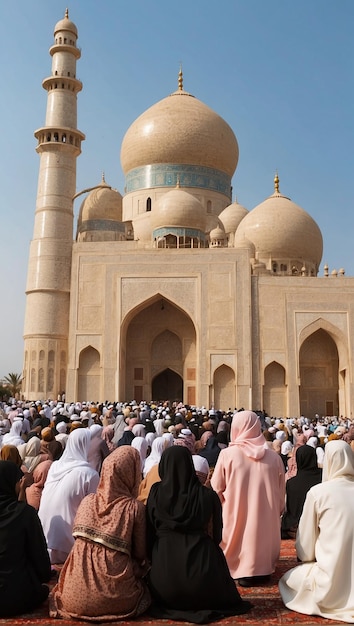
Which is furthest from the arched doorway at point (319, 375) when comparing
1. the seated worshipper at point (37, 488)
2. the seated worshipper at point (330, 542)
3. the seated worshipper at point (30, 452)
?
the seated worshipper at point (330, 542)

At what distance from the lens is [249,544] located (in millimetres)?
3680

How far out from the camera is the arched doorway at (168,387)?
23453 millimetres

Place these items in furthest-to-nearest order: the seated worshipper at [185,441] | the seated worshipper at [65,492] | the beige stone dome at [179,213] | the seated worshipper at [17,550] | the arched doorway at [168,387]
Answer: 1. the arched doorway at [168,387]
2. the beige stone dome at [179,213]
3. the seated worshipper at [185,441]
4. the seated worshipper at [65,492]
5. the seated worshipper at [17,550]

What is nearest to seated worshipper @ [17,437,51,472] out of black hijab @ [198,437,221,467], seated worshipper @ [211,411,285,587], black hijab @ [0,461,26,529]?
seated worshipper @ [211,411,285,587]

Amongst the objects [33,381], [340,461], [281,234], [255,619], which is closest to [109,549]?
[255,619]

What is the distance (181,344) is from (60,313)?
14.4 ft

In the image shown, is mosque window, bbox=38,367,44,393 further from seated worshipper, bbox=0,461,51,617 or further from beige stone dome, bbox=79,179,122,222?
seated worshipper, bbox=0,461,51,617

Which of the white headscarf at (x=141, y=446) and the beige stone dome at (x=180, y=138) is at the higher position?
the beige stone dome at (x=180, y=138)

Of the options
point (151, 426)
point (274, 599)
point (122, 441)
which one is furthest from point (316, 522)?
point (151, 426)

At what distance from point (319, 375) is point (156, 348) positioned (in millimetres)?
5708

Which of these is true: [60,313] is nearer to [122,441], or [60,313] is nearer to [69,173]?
[69,173]

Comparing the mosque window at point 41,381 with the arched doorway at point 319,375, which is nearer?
the mosque window at point 41,381

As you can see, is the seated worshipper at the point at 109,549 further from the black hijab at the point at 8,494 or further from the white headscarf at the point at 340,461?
the white headscarf at the point at 340,461

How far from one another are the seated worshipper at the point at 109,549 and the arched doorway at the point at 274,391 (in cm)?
1763
